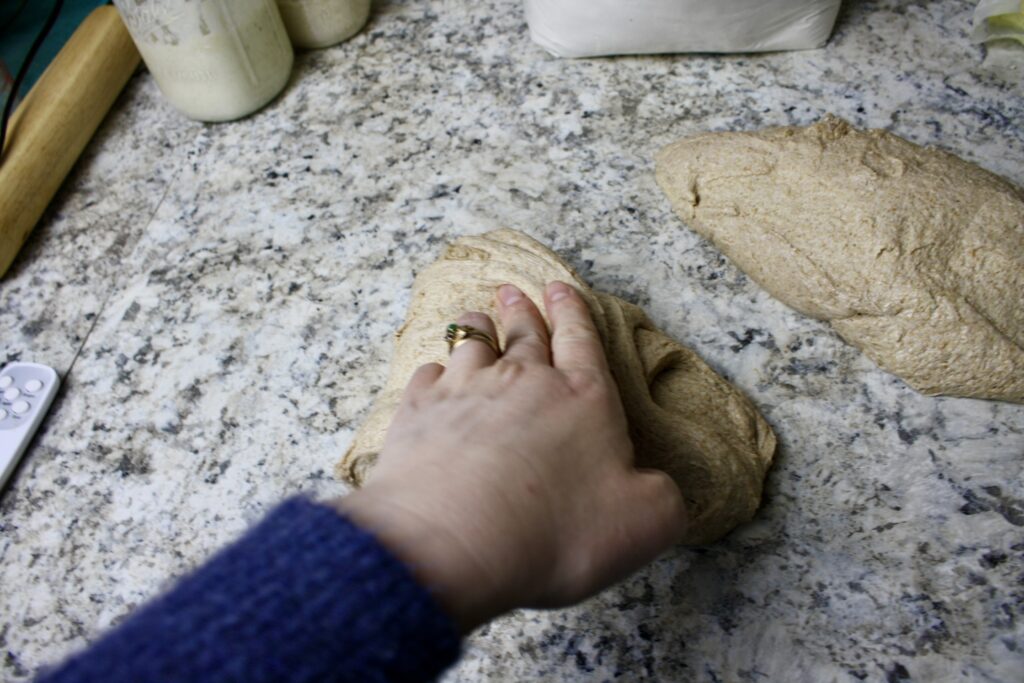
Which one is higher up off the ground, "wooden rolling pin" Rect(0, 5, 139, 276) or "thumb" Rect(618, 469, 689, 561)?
"wooden rolling pin" Rect(0, 5, 139, 276)

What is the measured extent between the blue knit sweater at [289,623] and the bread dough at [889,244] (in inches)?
31.4

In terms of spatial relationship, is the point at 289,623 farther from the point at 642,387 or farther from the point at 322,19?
the point at 322,19

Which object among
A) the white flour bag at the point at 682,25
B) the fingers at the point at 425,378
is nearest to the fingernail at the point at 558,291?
the fingers at the point at 425,378

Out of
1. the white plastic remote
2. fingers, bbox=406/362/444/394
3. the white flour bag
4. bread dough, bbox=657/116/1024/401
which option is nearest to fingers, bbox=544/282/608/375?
fingers, bbox=406/362/444/394

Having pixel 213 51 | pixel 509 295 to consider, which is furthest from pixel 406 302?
pixel 213 51

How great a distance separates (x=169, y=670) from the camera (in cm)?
47

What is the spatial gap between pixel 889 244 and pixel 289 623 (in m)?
0.92

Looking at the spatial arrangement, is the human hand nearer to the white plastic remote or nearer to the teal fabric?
the white plastic remote

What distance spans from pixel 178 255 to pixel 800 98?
1.18m

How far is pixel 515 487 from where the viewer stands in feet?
2.10

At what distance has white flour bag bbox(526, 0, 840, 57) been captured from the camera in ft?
4.58

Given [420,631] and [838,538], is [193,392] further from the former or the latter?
[838,538]

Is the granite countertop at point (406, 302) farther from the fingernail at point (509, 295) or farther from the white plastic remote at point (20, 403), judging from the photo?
the fingernail at point (509, 295)

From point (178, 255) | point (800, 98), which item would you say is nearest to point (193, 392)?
point (178, 255)
